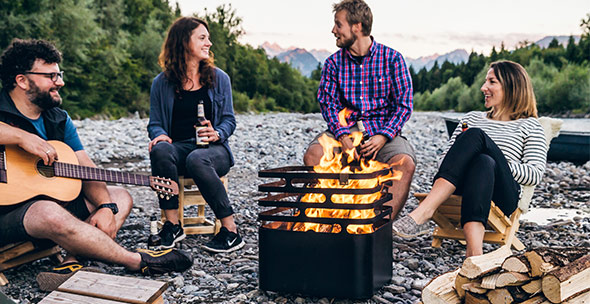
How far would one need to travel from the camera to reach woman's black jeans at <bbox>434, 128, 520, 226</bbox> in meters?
3.63

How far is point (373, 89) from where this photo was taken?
187 inches

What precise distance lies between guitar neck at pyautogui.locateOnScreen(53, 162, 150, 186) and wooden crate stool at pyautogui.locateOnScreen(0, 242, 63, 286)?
0.56 m

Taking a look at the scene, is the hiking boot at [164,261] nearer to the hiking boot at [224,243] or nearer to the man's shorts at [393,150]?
the hiking boot at [224,243]

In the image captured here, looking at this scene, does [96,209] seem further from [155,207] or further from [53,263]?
[155,207]

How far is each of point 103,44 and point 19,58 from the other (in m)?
29.9

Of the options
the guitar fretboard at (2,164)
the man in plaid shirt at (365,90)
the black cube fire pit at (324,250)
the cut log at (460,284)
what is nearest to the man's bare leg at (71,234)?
the guitar fretboard at (2,164)

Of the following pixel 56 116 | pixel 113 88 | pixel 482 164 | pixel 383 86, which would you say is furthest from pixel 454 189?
pixel 113 88

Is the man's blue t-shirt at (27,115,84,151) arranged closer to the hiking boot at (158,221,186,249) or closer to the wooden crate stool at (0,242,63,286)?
the wooden crate stool at (0,242,63,286)

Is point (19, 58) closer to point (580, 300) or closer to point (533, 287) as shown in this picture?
point (533, 287)

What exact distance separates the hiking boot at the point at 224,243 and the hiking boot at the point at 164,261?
433mm

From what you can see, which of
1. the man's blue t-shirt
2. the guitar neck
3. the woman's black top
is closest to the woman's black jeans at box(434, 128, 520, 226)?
the woman's black top

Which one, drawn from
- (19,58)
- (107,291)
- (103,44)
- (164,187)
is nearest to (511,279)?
(107,291)

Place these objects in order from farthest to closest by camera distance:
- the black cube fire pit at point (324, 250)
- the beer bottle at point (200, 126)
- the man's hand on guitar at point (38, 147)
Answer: the beer bottle at point (200, 126), the man's hand on guitar at point (38, 147), the black cube fire pit at point (324, 250)

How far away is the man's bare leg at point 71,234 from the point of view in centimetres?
338
